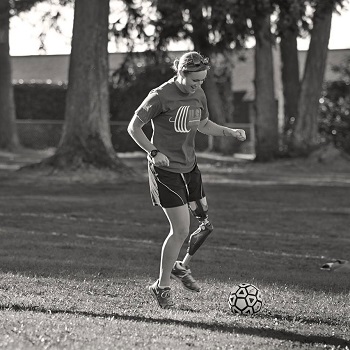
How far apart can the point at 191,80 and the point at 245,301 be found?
1796 mm

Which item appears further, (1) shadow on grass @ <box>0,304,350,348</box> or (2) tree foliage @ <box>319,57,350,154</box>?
(2) tree foliage @ <box>319,57,350,154</box>

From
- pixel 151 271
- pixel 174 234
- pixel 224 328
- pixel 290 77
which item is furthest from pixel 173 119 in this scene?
pixel 290 77

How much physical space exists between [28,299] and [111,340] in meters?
1.73

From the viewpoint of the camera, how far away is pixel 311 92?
2908cm

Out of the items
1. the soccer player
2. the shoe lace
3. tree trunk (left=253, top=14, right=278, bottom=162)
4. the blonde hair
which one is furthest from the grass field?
tree trunk (left=253, top=14, right=278, bottom=162)

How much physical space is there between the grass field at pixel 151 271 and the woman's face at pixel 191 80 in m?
1.77

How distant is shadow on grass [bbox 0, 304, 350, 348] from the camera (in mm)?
6512

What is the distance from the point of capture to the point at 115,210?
16312 mm

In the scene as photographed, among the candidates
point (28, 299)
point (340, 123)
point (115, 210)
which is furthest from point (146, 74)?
point (28, 299)

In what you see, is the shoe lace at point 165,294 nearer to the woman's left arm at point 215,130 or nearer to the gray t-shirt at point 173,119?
the gray t-shirt at point 173,119

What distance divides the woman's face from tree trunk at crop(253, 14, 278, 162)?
22.0 m

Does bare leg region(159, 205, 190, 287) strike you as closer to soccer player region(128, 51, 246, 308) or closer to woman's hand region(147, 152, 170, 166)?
soccer player region(128, 51, 246, 308)

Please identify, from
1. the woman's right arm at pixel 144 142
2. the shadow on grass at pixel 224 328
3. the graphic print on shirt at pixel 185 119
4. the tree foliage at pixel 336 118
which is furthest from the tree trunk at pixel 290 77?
the shadow on grass at pixel 224 328

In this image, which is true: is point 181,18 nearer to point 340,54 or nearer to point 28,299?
point 28,299
